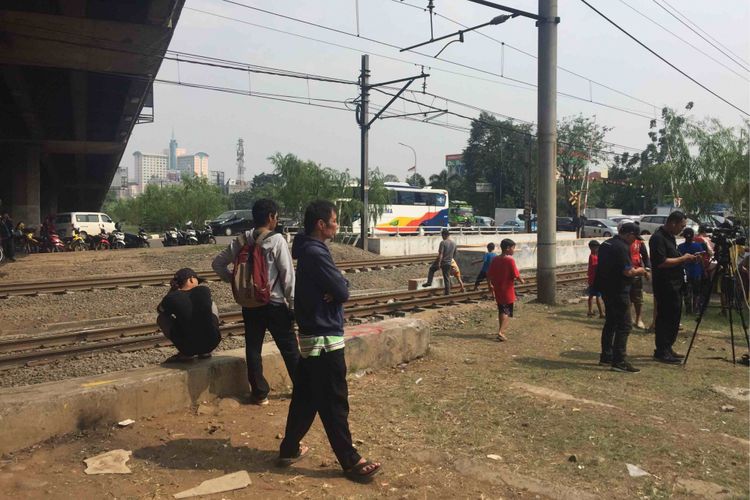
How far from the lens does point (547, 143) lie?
1171 cm

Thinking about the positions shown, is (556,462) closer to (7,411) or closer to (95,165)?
(7,411)

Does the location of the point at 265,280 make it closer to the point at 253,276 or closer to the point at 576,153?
the point at 253,276

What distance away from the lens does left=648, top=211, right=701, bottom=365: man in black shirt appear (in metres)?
6.92

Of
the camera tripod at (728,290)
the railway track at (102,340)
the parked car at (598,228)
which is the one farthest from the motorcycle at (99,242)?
the parked car at (598,228)

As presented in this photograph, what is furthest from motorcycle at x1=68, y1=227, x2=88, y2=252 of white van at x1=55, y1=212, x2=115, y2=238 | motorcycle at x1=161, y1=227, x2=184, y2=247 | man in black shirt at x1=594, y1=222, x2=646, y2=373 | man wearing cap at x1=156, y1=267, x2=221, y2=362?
man in black shirt at x1=594, y1=222, x2=646, y2=373

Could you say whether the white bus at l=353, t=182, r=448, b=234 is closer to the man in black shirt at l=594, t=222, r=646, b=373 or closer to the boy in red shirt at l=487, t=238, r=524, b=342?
the boy in red shirt at l=487, t=238, r=524, b=342

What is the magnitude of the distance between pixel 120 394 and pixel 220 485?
1272 millimetres

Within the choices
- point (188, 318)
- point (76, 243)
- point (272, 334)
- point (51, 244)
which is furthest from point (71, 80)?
point (272, 334)

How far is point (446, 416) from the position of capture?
4941mm

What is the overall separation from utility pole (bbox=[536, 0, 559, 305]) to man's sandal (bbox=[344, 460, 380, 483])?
8.93 metres

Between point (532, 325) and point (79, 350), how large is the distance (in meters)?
6.77

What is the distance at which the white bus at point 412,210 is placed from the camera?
3659 cm

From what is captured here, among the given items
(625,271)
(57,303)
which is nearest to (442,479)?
(625,271)

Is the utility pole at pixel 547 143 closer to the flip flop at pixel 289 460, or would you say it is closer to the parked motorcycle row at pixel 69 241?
the flip flop at pixel 289 460
